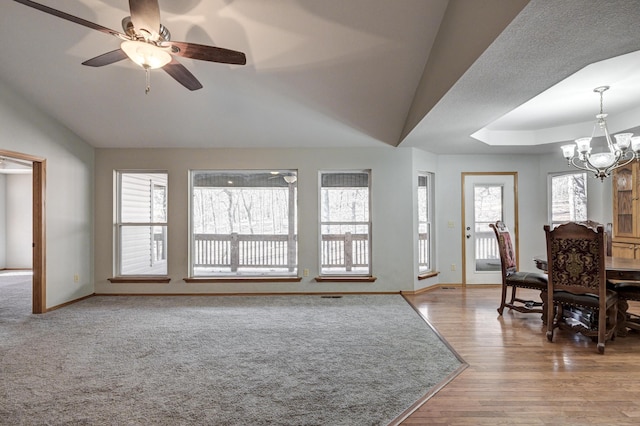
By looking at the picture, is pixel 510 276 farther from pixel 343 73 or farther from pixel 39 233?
pixel 39 233

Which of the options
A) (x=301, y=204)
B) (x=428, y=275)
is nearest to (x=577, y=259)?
(x=428, y=275)

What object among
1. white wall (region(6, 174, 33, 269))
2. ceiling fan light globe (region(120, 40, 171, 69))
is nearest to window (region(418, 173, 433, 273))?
ceiling fan light globe (region(120, 40, 171, 69))

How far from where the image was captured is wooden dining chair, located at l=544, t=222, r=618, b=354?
2980 millimetres

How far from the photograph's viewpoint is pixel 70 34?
3.22 m

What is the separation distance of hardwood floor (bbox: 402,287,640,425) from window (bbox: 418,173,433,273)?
1.82 metres

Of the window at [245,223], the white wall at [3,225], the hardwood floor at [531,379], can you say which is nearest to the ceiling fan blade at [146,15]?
the hardwood floor at [531,379]

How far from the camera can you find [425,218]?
578 centimetres

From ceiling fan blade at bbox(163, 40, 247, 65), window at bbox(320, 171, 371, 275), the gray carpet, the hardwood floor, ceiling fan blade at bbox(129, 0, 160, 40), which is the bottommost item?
the hardwood floor

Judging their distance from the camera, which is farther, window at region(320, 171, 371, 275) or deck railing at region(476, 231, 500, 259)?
deck railing at region(476, 231, 500, 259)

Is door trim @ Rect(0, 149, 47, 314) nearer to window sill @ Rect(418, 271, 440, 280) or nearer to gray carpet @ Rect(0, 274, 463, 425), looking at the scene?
gray carpet @ Rect(0, 274, 463, 425)

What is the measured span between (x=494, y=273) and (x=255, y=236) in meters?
4.07

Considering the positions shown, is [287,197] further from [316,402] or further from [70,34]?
[316,402]

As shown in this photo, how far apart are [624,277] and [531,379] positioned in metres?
1.37

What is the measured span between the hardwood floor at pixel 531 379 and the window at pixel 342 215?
1.90 meters
